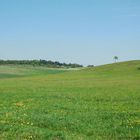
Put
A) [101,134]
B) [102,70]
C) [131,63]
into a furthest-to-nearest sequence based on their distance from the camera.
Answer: [131,63] < [102,70] < [101,134]

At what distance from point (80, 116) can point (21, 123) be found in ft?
11.5

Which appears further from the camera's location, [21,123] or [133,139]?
[21,123]

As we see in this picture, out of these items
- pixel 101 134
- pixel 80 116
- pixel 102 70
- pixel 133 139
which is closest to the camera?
pixel 133 139

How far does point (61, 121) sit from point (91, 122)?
4.18 ft

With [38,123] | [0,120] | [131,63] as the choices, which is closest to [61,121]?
[38,123]

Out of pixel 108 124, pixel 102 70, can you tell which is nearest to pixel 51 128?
pixel 108 124

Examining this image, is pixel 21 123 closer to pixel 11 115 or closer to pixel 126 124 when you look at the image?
pixel 11 115

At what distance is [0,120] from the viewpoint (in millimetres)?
18500

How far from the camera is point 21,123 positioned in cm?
1770

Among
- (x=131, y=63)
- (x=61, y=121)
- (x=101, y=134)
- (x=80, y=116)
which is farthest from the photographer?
(x=131, y=63)

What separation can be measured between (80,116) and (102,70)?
98498 mm

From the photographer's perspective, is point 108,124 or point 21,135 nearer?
point 21,135

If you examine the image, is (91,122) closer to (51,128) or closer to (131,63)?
(51,128)

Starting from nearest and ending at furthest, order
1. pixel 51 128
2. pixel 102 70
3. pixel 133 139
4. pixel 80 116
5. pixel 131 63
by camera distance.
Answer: pixel 133 139, pixel 51 128, pixel 80 116, pixel 102 70, pixel 131 63
